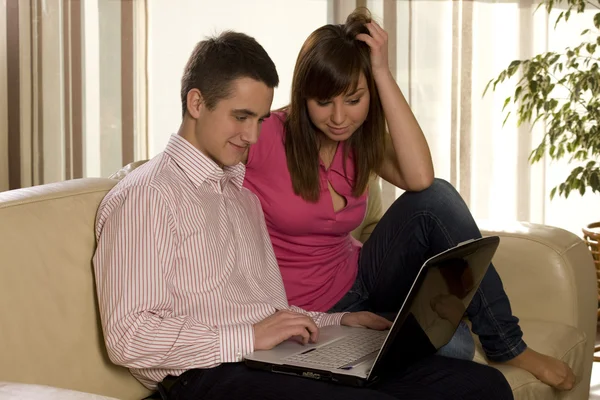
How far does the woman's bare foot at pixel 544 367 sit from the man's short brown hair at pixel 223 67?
841 mm

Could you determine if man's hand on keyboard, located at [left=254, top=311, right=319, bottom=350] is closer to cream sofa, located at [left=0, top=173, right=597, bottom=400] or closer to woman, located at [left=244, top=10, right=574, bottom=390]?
cream sofa, located at [left=0, top=173, right=597, bottom=400]

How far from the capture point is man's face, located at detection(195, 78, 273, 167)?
165 centimetres

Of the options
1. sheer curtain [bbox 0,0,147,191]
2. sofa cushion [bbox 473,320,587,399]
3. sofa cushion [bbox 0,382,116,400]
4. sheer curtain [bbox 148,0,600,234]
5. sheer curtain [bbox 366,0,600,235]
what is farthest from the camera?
sheer curtain [bbox 366,0,600,235]

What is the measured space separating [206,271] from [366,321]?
0.44 m

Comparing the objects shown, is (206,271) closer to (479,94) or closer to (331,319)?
(331,319)

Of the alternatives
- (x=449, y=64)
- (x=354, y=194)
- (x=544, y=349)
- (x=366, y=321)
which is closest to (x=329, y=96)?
(x=354, y=194)

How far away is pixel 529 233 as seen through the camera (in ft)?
7.38

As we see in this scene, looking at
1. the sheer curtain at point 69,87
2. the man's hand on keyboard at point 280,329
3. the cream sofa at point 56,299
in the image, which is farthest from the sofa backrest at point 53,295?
the sheer curtain at point 69,87

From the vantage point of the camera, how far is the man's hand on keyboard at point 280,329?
5.17 feet

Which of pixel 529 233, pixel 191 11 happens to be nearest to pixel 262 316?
pixel 529 233

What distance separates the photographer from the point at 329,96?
1.92 metres

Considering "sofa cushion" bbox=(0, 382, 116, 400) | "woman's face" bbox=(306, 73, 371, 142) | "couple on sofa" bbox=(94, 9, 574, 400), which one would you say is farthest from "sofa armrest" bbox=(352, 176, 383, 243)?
"sofa cushion" bbox=(0, 382, 116, 400)

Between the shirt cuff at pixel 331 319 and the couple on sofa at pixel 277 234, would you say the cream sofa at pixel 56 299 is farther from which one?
the shirt cuff at pixel 331 319

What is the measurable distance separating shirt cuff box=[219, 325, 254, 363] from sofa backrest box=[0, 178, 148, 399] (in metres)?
0.23
